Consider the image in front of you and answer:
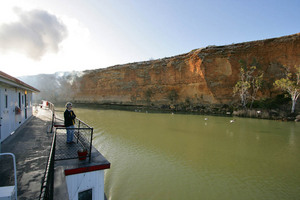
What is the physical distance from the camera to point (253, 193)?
5.00 m

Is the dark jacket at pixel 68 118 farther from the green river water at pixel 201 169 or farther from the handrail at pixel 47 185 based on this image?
the handrail at pixel 47 185

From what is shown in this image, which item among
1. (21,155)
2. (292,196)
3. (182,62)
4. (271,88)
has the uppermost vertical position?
(182,62)

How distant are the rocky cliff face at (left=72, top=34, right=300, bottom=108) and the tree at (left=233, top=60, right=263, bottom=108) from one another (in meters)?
1.19

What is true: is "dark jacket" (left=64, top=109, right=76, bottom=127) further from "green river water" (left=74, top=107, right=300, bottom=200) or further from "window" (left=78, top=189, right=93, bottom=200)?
"window" (left=78, top=189, right=93, bottom=200)

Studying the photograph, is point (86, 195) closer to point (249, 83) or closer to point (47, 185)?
point (47, 185)

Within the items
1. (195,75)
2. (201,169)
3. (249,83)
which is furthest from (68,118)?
(195,75)

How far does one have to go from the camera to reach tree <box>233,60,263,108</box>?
24672 millimetres

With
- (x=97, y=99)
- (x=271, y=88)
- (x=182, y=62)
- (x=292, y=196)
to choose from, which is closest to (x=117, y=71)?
(x=97, y=99)

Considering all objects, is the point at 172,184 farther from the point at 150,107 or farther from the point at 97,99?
the point at 97,99

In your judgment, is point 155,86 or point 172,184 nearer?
point 172,184

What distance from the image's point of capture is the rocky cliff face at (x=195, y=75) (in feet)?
83.6

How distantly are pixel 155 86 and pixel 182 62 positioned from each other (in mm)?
8772

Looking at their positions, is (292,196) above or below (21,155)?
below

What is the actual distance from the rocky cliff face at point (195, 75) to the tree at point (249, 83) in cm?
119
